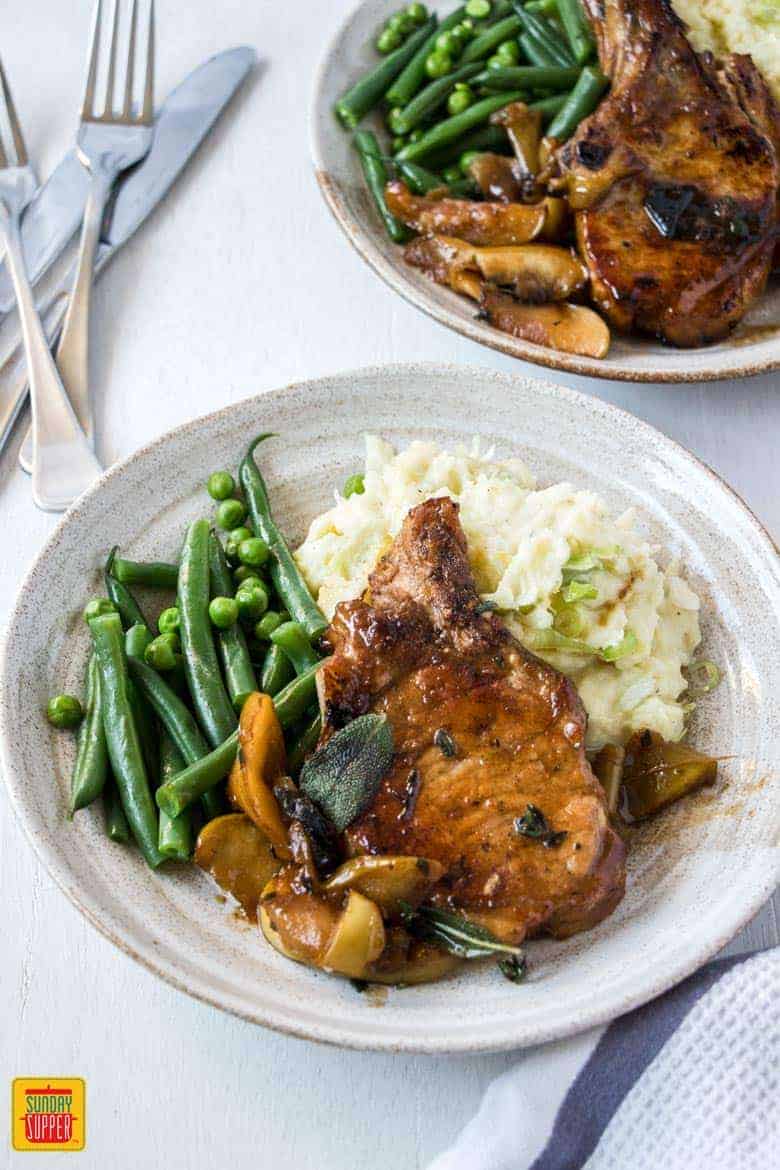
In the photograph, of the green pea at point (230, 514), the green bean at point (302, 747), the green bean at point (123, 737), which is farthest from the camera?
the green pea at point (230, 514)

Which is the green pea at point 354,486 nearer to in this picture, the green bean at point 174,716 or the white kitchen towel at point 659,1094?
the green bean at point 174,716

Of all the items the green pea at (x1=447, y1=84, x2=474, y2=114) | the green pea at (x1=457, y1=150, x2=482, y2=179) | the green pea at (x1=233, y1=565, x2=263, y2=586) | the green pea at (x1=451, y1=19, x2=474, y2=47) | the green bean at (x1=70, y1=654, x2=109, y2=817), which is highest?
the green pea at (x1=451, y1=19, x2=474, y2=47)

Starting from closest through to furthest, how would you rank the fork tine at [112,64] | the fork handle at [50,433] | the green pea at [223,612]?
the green pea at [223,612], the fork handle at [50,433], the fork tine at [112,64]

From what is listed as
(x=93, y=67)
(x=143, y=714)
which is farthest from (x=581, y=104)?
(x=143, y=714)

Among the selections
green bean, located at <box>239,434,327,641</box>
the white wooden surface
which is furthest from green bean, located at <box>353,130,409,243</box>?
green bean, located at <box>239,434,327,641</box>

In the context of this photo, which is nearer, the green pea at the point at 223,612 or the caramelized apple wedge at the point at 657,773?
the caramelized apple wedge at the point at 657,773

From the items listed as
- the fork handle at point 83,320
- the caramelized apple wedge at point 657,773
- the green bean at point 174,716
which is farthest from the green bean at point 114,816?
the fork handle at point 83,320

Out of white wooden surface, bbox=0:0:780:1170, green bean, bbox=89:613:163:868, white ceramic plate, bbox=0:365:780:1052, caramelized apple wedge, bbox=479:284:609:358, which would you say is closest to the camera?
white ceramic plate, bbox=0:365:780:1052

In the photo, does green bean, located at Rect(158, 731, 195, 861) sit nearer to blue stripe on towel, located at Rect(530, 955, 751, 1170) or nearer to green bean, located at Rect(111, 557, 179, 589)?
green bean, located at Rect(111, 557, 179, 589)

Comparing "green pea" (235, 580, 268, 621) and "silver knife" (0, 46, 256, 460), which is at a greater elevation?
Answer: "silver knife" (0, 46, 256, 460)
